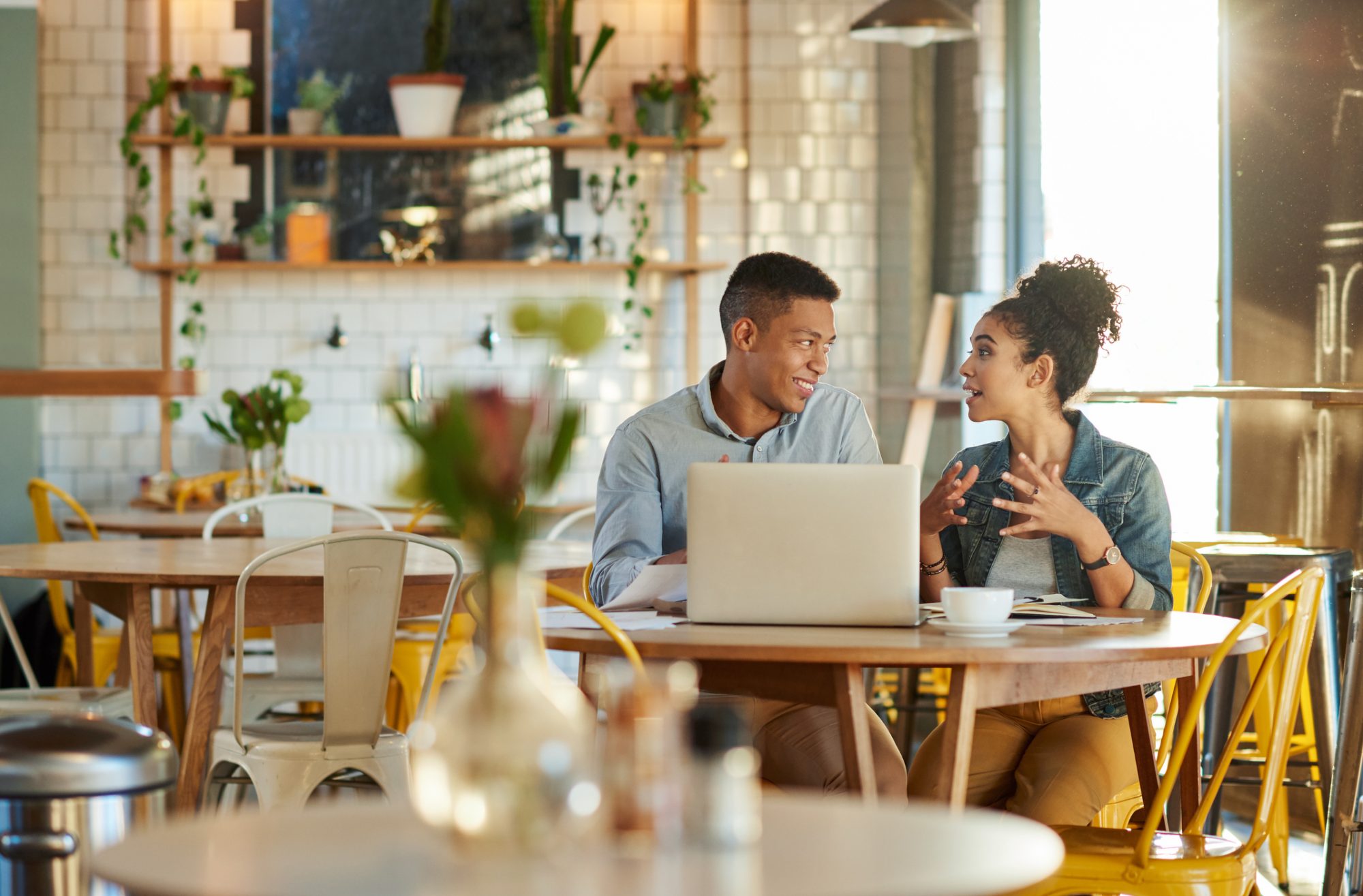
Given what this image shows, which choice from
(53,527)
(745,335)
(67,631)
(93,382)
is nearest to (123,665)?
(67,631)

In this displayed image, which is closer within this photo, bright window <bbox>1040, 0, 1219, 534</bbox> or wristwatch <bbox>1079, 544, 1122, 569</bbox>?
wristwatch <bbox>1079, 544, 1122, 569</bbox>

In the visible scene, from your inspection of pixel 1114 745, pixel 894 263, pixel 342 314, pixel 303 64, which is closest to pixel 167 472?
pixel 342 314

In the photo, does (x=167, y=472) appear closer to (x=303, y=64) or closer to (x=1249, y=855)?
(x=303, y=64)

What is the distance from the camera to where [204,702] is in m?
3.18

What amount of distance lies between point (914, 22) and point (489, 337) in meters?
2.31

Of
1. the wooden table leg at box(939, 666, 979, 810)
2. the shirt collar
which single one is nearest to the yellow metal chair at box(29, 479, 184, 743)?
the shirt collar

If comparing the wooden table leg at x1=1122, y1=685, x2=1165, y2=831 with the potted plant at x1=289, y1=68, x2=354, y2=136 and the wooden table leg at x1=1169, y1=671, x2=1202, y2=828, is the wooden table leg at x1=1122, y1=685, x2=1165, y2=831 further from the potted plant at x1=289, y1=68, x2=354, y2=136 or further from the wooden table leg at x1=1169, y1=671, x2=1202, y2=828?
the potted plant at x1=289, y1=68, x2=354, y2=136

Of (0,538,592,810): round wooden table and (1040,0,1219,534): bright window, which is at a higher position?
(1040,0,1219,534): bright window

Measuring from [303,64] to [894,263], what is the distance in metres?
2.43

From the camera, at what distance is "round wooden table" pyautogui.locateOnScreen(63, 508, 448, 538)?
476cm

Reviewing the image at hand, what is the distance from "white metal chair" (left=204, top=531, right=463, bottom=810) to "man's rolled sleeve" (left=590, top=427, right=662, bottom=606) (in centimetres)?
30

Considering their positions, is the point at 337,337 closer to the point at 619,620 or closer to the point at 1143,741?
the point at 619,620

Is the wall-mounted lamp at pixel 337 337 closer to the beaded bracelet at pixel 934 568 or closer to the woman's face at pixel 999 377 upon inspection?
the woman's face at pixel 999 377

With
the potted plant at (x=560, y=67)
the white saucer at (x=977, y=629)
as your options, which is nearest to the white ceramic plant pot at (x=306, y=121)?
the potted plant at (x=560, y=67)
